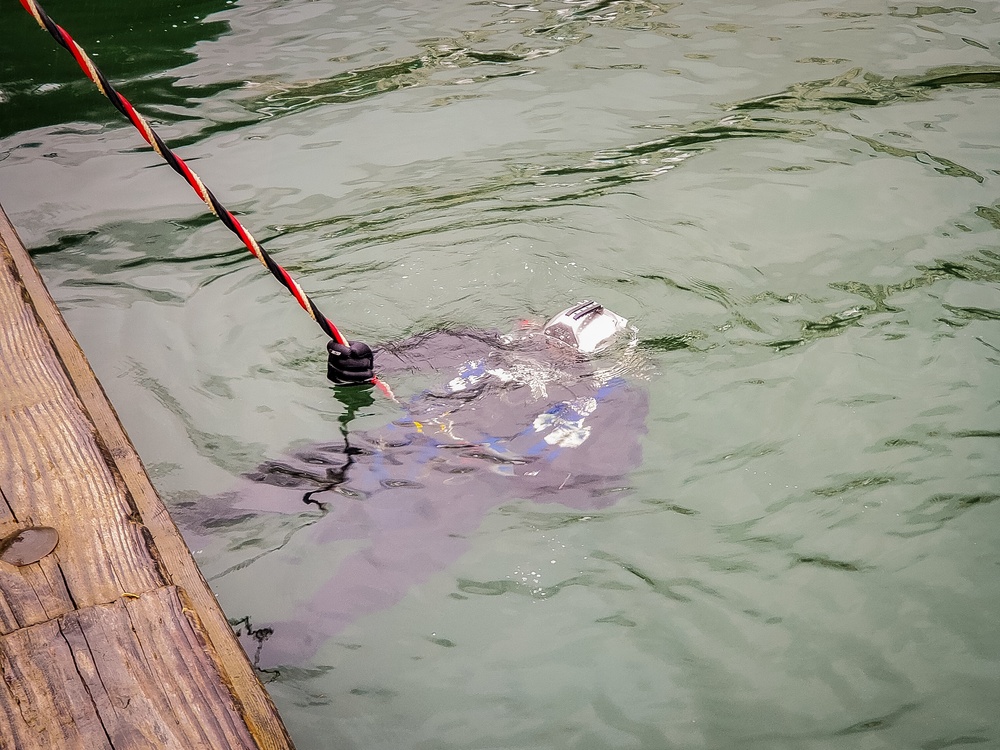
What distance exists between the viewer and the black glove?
293cm

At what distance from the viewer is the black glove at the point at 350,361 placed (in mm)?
2928

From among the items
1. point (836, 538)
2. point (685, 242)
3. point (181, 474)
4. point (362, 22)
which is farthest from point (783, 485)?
point (362, 22)

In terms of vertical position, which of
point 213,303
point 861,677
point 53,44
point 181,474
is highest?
point 53,44

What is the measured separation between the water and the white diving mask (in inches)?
13.5

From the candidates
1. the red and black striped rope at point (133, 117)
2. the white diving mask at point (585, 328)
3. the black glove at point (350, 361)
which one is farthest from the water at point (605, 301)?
the red and black striped rope at point (133, 117)

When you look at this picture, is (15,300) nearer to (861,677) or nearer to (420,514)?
(420,514)

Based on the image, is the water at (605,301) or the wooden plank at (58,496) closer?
the wooden plank at (58,496)

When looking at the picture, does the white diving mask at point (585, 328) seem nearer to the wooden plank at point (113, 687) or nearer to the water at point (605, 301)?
the water at point (605, 301)

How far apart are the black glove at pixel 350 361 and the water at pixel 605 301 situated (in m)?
0.53

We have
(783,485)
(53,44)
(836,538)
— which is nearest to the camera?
(836,538)

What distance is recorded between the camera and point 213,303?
167 inches

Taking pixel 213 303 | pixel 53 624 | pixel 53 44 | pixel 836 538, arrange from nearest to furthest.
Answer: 1. pixel 53 624
2. pixel 836 538
3. pixel 213 303
4. pixel 53 44

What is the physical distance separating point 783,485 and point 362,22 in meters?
5.82

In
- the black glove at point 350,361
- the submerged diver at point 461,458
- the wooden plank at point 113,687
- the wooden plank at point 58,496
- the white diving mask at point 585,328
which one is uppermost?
the wooden plank at point 58,496
